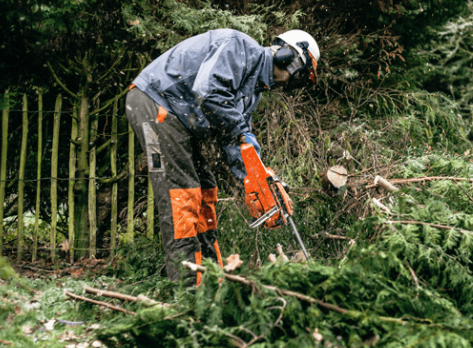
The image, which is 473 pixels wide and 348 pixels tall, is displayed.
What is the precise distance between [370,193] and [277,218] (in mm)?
765

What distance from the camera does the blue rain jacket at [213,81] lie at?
2551mm

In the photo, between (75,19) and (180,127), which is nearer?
(180,127)

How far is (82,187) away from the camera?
389 centimetres

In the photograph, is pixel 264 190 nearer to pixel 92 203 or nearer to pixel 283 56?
pixel 283 56

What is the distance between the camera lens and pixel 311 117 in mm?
4363

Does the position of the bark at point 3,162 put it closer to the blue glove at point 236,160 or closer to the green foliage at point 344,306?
the blue glove at point 236,160

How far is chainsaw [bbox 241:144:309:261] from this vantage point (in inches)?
104

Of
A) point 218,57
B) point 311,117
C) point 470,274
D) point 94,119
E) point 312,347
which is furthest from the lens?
point 311,117

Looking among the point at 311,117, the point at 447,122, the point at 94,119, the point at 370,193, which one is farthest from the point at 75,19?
the point at 447,122

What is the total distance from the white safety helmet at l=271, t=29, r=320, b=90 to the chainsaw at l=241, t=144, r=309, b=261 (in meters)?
0.75

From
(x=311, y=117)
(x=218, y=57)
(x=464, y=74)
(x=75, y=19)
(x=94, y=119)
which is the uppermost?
(x=75, y=19)

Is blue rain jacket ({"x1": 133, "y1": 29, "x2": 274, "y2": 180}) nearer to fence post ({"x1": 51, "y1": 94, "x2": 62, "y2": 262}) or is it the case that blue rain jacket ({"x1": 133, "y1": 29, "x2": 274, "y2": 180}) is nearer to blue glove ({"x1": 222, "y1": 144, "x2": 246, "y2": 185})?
blue glove ({"x1": 222, "y1": 144, "x2": 246, "y2": 185})

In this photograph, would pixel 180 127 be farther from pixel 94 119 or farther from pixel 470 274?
pixel 470 274

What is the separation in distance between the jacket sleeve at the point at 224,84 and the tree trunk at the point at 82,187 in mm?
1816
